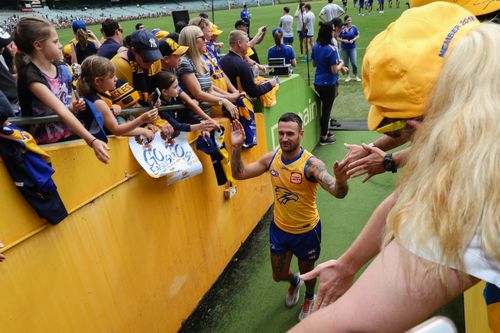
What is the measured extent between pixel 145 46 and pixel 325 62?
478 cm

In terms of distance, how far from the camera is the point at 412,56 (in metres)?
1.04

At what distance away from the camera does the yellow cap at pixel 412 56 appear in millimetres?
1041

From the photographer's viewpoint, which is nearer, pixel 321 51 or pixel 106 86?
pixel 106 86

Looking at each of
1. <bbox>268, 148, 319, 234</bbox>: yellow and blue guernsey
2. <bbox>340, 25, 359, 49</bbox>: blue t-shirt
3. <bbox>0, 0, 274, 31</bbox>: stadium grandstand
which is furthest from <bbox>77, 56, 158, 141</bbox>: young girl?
<bbox>0, 0, 274, 31</bbox>: stadium grandstand

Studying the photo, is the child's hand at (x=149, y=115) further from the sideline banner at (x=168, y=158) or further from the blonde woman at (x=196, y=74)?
the blonde woman at (x=196, y=74)

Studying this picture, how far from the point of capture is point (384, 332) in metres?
0.78

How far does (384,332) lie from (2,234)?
196cm

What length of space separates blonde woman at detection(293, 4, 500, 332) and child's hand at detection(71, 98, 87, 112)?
2.28 metres

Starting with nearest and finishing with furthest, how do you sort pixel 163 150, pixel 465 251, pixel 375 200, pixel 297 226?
pixel 465 251
pixel 163 150
pixel 297 226
pixel 375 200

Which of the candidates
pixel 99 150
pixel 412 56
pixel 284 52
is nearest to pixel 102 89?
pixel 99 150

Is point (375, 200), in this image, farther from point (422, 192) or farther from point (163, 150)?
point (422, 192)

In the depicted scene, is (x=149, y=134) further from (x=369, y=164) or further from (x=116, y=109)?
(x=369, y=164)

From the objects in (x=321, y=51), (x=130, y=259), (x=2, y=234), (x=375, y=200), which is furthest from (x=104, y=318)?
(x=321, y=51)

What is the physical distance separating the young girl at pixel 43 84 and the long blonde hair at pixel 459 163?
76.6 inches
